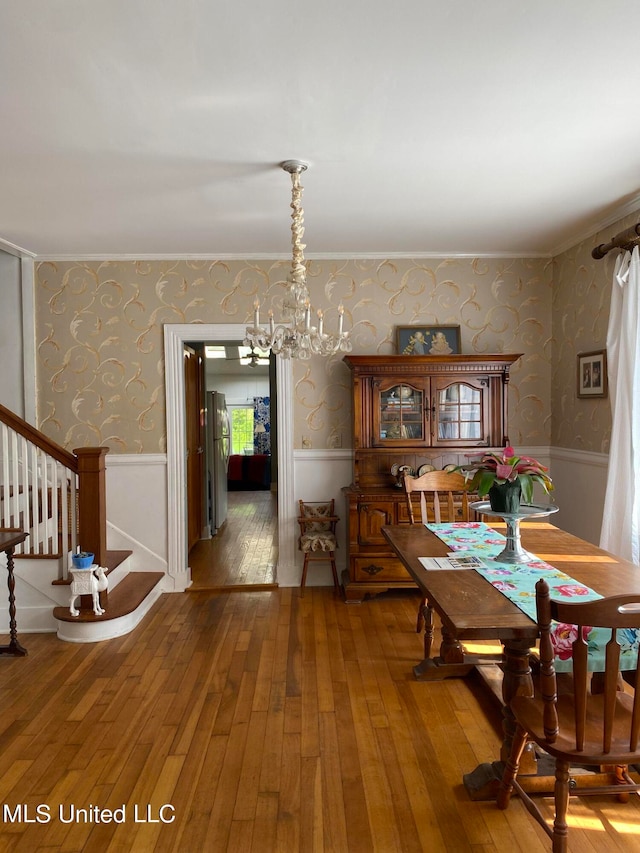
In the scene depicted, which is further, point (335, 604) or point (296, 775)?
point (335, 604)

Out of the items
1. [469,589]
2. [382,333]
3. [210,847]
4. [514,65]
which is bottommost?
[210,847]

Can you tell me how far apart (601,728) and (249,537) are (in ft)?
17.5

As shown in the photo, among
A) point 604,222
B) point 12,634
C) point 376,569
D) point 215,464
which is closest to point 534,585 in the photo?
point 376,569

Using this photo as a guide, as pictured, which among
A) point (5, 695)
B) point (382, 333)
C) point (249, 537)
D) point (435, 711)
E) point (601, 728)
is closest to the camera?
point (601, 728)

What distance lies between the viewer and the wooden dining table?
6.20ft

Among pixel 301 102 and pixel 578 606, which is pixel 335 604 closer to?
pixel 578 606

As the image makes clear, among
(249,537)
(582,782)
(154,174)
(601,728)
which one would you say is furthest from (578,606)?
(249,537)

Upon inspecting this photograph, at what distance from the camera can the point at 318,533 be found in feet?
15.5

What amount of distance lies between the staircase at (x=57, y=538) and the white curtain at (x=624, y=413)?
3.14m

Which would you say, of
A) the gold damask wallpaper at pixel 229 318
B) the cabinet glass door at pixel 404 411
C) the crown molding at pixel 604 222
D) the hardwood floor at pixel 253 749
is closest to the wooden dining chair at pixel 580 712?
the hardwood floor at pixel 253 749

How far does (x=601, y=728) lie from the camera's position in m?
1.80

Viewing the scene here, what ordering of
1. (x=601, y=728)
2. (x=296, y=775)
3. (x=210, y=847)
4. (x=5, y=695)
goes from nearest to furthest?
1. (x=601, y=728)
2. (x=210, y=847)
3. (x=296, y=775)
4. (x=5, y=695)

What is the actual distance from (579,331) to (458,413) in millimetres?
1075

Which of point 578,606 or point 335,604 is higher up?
point 578,606
